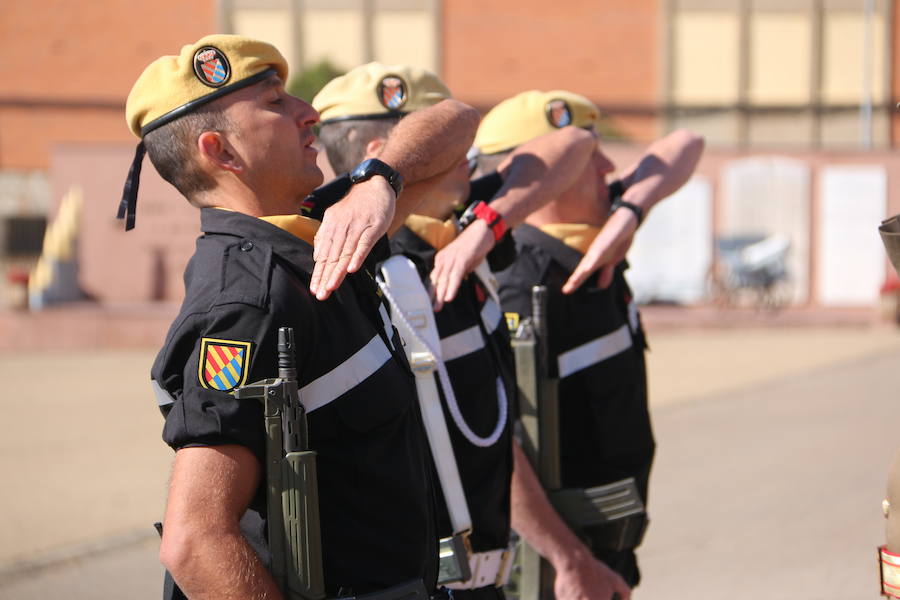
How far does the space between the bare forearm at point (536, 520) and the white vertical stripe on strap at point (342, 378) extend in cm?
113

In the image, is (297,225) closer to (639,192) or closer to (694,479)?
(639,192)

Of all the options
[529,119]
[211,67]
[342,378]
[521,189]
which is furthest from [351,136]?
[342,378]

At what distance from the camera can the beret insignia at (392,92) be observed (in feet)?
9.89

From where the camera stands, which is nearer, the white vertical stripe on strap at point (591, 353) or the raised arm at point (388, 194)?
the raised arm at point (388, 194)

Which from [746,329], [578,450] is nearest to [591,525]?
[578,450]

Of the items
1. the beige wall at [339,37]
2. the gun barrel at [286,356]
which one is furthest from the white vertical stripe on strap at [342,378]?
the beige wall at [339,37]

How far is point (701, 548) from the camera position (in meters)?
6.03

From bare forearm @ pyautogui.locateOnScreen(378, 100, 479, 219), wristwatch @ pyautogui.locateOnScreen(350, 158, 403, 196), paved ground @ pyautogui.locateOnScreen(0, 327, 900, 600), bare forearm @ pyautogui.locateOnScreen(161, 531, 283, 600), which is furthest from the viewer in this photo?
paved ground @ pyautogui.locateOnScreen(0, 327, 900, 600)

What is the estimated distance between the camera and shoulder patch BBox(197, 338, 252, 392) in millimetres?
1787

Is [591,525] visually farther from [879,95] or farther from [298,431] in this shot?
[879,95]

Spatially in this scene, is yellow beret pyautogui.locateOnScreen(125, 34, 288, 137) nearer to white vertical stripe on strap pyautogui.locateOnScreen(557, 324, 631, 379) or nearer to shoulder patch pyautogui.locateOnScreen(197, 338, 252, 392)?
shoulder patch pyautogui.locateOnScreen(197, 338, 252, 392)

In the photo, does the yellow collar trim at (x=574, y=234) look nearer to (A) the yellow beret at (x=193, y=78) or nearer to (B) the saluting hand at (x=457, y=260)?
(B) the saluting hand at (x=457, y=260)

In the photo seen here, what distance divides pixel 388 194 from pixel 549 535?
121cm

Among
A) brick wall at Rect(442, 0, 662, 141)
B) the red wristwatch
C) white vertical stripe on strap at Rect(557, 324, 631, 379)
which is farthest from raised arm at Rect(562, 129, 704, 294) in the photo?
brick wall at Rect(442, 0, 662, 141)
